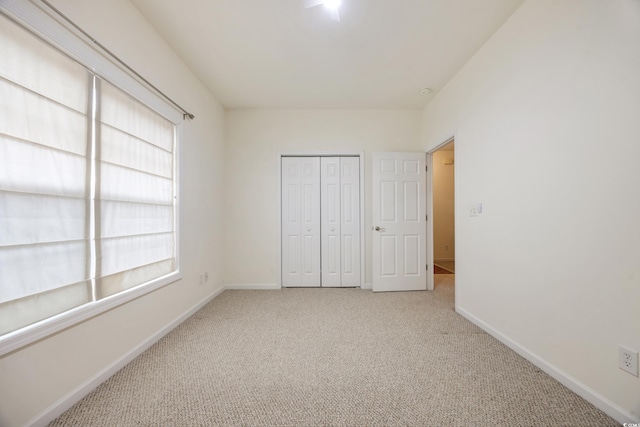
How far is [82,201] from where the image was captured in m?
1.47

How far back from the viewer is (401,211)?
3490mm

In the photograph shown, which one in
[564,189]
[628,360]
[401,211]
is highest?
[564,189]

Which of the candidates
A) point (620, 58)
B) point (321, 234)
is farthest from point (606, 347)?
point (321, 234)

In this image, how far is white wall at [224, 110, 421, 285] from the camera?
3633mm

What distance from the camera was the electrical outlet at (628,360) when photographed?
A: 3.84ft

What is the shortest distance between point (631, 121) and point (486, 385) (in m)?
1.66

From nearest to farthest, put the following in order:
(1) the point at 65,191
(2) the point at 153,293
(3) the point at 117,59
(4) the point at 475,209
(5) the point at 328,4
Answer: (1) the point at 65,191
(3) the point at 117,59
(5) the point at 328,4
(2) the point at 153,293
(4) the point at 475,209

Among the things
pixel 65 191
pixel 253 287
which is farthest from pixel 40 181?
pixel 253 287

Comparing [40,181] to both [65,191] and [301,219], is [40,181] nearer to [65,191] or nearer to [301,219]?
[65,191]

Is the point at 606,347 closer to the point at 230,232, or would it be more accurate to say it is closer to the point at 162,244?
the point at 162,244

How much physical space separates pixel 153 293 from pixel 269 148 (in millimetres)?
2413

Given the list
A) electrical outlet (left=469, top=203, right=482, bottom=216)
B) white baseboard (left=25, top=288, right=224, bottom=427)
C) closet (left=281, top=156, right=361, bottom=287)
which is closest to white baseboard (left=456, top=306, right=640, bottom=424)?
electrical outlet (left=469, top=203, right=482, bottom=216)

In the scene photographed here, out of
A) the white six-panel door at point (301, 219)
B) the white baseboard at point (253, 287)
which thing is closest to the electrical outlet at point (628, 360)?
the white six-panel door at point (301, 219)

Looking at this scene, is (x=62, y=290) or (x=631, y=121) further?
(x=62, y=290)
